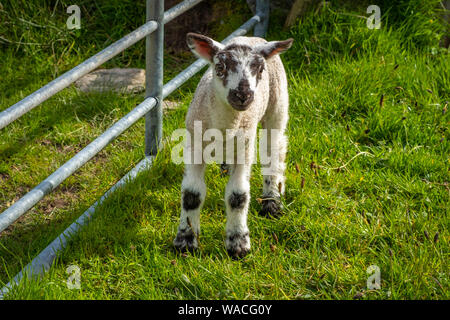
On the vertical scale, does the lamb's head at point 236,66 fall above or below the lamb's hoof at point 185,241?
above

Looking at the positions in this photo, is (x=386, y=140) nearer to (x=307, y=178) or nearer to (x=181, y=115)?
(x=307, y=178)

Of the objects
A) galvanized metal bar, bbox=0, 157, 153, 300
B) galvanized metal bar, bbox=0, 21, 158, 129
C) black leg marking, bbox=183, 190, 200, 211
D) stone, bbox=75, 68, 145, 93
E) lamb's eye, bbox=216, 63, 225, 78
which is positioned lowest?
galvanized metal bar, bbox=0, 157, 153, 300

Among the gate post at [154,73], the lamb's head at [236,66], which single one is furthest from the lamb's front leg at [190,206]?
the gate post at [154,73]

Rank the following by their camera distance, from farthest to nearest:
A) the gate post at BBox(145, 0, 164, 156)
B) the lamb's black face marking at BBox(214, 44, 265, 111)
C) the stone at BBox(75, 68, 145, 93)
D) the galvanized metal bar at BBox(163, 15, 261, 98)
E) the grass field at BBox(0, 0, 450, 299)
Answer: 1. the stone at BBox(75, 68, 145, 93)
2. the galvanized metal bar at BBox(163, 15, 261, 98)
3. the gate post at BBox(145, 0, 164, 156)
4. the grass field at BBox(0, 0, 450, 299)
5. the lamb's black face marking at BBox(214, 44, 265, 111)

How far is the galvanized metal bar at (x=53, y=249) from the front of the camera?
9.57ft

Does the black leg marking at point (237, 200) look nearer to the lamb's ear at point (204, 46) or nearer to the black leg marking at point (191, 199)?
the black leg marking at point (191, 199)

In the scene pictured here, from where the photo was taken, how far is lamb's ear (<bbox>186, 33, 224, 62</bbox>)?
10.1ft

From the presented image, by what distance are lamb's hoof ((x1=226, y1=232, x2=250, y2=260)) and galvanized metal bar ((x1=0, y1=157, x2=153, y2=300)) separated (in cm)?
85

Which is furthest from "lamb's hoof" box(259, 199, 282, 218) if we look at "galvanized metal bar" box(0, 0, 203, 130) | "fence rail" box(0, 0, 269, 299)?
"galvanized metal bar" box(0, 0, 203, 130)

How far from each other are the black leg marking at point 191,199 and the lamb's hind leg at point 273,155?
58 centimetres

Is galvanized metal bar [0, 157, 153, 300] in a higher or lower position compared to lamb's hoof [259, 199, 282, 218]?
lower

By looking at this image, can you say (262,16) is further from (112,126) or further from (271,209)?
(271,209)

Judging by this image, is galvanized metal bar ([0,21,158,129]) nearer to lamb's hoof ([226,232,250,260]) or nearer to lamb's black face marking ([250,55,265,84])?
lamb's black face marking ([250,55,265,84])

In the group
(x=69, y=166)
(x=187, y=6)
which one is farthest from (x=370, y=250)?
(x=187, y=6)
